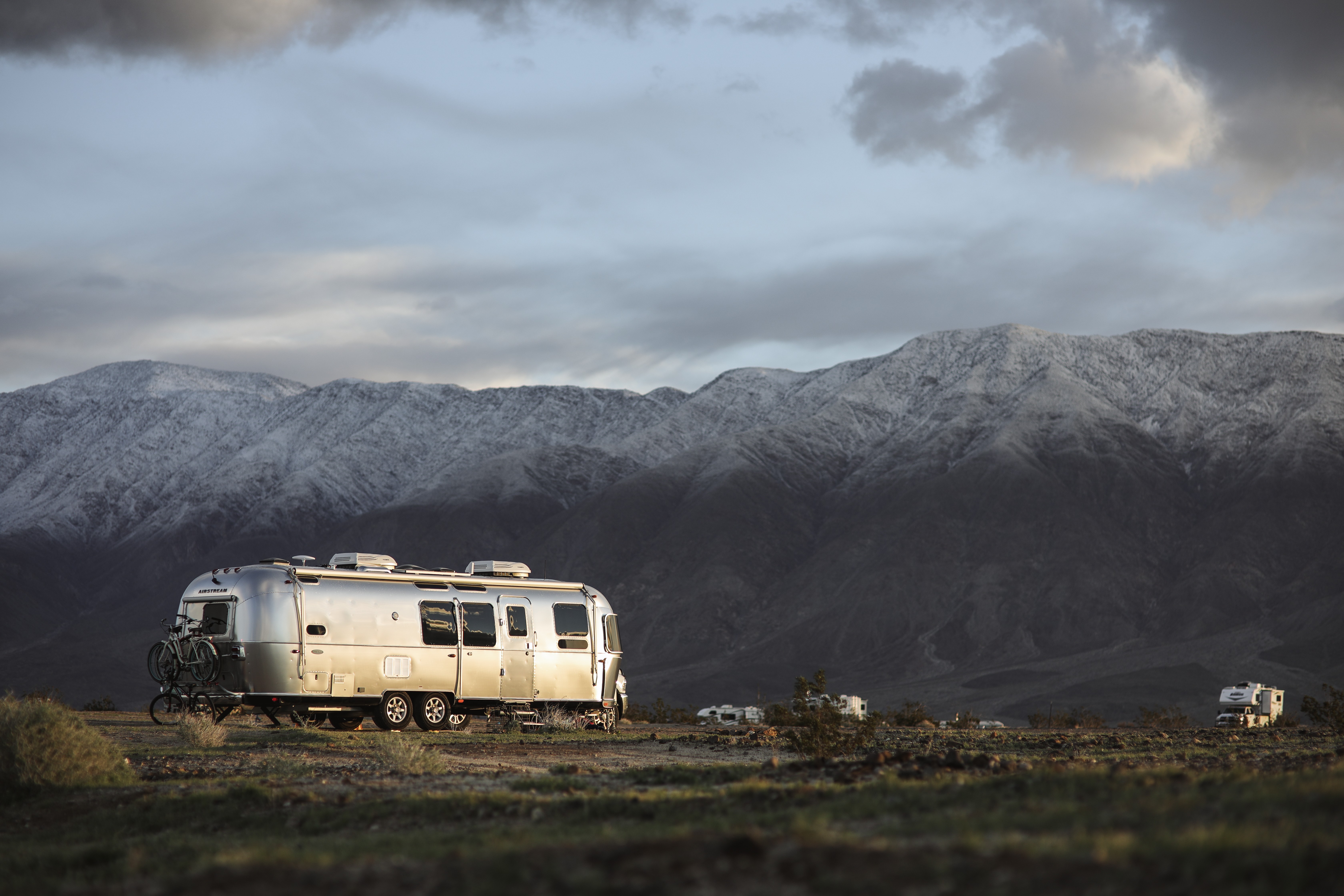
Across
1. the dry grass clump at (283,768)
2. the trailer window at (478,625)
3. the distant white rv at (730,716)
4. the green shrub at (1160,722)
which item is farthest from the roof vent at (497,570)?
the green shrub at (1160,722)

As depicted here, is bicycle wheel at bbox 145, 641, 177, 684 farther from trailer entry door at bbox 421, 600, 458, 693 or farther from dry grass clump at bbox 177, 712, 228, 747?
trailer entry door at bbox 421, 600, 458, 693

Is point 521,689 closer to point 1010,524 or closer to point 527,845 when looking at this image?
point 527,845

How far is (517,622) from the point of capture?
27875 millimetres

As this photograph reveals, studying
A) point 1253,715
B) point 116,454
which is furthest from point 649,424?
point 1253,715

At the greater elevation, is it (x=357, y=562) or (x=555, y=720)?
(x=357, y=562)

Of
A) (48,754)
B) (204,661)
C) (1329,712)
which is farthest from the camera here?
(1329,712)

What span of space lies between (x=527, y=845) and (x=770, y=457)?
13048cm

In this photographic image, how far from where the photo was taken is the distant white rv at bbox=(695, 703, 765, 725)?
45.3 meters

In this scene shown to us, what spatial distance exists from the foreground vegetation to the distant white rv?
78.0 feet

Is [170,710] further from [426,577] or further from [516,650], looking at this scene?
[516,650]

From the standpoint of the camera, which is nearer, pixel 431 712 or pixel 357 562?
pixel 357 562

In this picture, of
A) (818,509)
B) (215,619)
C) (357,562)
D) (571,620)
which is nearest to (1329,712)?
(571,620)

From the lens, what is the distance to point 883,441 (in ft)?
460

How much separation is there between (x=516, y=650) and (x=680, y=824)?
55.6ft
